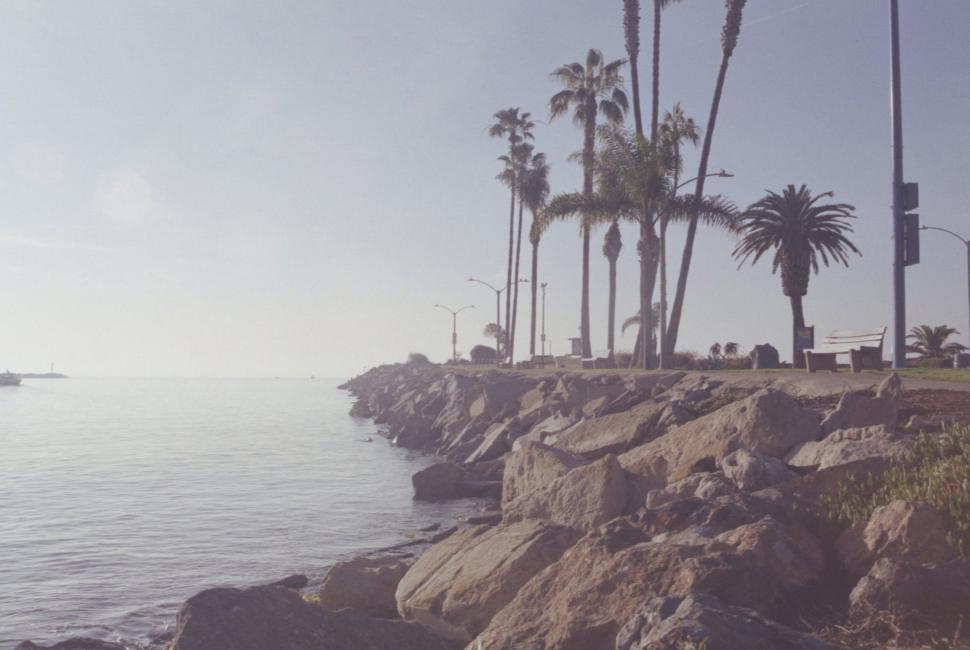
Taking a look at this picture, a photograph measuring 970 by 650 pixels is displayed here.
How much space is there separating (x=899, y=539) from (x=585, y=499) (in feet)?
11.8

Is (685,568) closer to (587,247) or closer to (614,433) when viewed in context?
(614,433)

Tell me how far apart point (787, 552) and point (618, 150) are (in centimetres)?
2713

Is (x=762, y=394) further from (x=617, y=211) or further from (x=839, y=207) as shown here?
(x=839, y=207)

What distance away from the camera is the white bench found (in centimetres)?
1992

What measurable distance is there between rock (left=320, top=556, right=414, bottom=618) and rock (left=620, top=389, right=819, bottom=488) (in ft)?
11.2

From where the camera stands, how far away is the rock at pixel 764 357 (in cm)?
2862

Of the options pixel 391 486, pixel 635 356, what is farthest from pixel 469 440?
pixel 635 356

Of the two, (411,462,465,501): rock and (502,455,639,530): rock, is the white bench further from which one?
(502,455,639,530): rock

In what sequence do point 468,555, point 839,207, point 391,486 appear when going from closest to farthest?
point 468,555 → point 391,486 → point 839,207

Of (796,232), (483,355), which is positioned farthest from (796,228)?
(483,355)

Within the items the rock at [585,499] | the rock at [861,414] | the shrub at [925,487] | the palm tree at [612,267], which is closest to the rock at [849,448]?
the shrub at [925,487]

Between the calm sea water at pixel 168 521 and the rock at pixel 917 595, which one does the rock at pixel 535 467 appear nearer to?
the calm sea water at pixel 168 521

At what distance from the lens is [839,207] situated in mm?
36781

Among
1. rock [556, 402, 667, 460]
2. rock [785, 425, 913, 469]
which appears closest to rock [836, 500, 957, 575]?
rock [785, 425, 913, 469]
